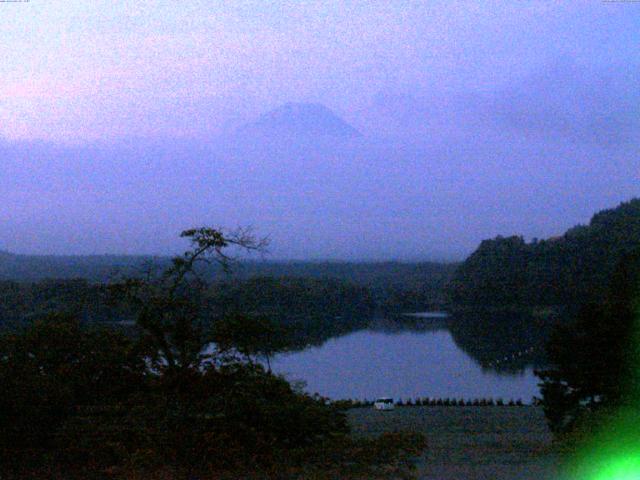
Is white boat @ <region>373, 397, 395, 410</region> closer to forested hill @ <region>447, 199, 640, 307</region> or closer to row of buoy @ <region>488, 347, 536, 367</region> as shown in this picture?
row of buoy @ <region>488, 347, 536, 367</region>

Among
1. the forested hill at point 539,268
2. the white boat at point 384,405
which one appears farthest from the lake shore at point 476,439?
the forested hill at point 539,268

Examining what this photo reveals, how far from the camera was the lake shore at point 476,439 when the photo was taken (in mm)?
8842

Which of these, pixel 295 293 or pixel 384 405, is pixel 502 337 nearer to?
pixel 295 293

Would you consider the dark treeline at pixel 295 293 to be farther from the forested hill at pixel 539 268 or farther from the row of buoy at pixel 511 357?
the row of buoy at pixel 511 357

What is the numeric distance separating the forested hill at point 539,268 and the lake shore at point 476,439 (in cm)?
4809

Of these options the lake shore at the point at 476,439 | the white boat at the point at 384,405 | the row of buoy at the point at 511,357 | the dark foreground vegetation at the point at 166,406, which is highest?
the dark foreground vegetation at the point at 166,406

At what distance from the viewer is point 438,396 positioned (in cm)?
3238

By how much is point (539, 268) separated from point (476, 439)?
64862mm

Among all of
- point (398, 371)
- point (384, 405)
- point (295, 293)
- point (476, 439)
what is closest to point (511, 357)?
point (398, 371)

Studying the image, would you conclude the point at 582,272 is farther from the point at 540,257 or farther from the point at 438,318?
the point at 438,318

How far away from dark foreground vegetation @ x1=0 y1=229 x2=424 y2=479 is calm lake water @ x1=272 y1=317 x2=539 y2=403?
14140 mm

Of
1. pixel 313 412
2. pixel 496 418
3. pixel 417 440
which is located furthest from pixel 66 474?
Result: pixel 496 418

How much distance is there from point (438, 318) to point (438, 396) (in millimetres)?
45093

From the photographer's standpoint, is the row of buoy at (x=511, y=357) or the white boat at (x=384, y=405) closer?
the white boat at (x=384, y=405)
